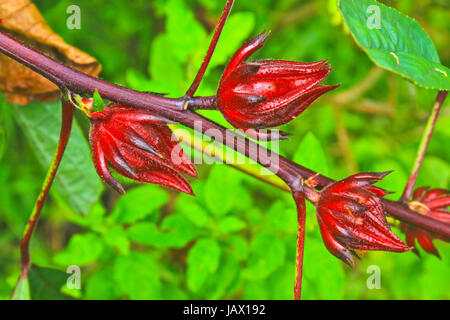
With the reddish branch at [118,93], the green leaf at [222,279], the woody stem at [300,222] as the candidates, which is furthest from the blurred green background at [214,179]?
the reddish branch at [118,93]


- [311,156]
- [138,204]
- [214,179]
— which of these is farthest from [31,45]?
[311,156]

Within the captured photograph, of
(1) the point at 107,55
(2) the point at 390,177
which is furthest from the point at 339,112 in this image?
(1) the point at 107,55

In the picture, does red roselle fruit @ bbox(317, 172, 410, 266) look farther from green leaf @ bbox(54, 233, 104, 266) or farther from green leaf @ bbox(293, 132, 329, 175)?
green leaf @ bbox(54, 233, 104, 266)

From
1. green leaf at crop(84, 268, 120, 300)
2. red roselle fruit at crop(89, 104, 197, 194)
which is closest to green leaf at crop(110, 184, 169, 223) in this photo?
green leaf at crop(84, 268, 120, 300)

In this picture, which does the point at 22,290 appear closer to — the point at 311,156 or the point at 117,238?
the point at 117,238
